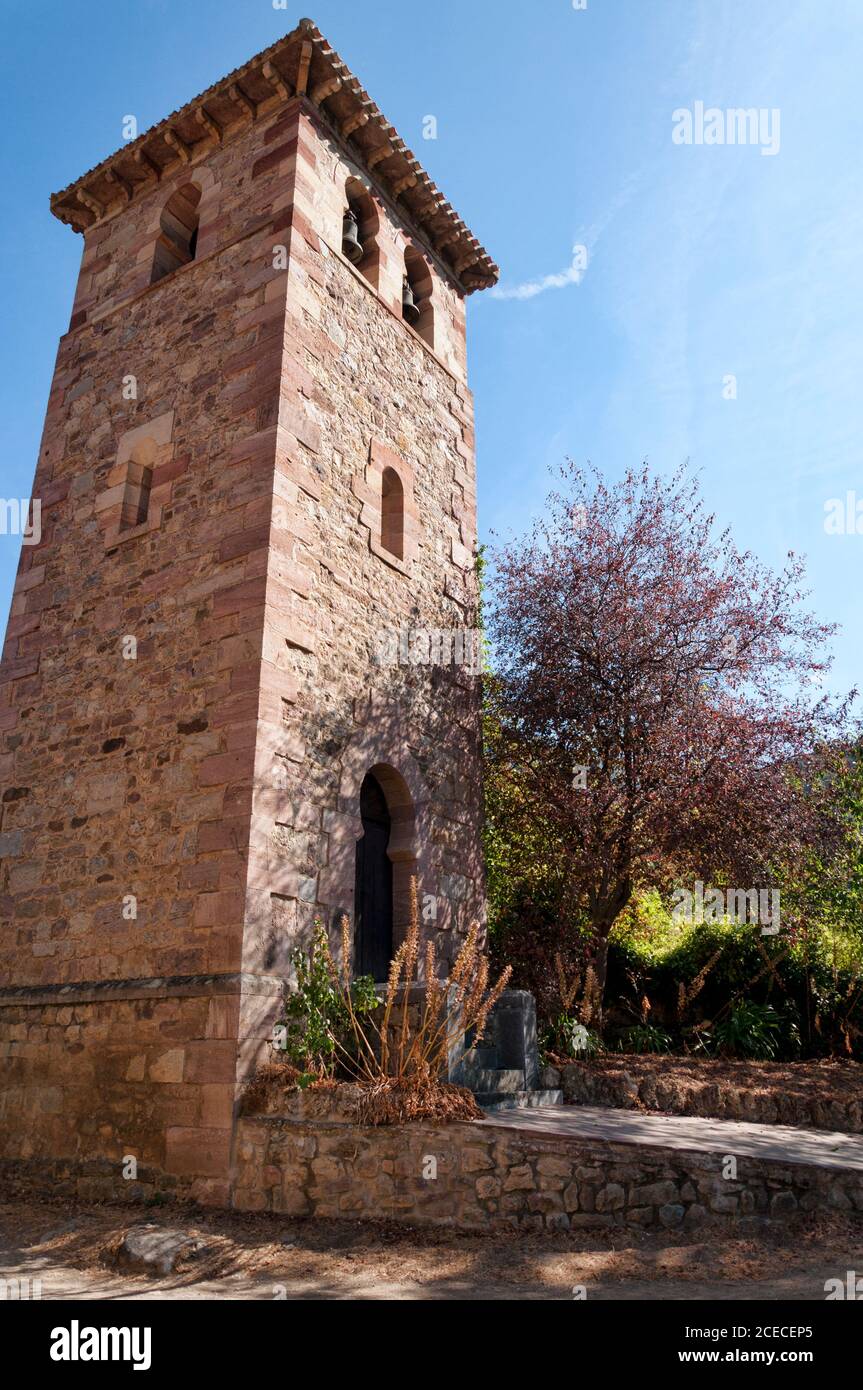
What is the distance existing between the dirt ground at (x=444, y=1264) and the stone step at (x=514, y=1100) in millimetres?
1293

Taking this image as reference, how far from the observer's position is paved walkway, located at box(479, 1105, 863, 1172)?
5.31 metres

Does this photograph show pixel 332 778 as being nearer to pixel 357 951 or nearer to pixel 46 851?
pixel 357 951

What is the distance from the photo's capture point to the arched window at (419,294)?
11023 mm

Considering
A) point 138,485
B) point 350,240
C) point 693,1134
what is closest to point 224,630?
point 138,485

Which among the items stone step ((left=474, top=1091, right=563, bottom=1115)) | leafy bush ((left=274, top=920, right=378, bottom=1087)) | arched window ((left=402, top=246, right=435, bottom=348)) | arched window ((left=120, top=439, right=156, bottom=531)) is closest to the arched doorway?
leafy bush ((left=274, top=920, right=378, bottom=1087))

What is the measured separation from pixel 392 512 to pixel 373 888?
3.70 metres

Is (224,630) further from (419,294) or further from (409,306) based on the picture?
(419,294)

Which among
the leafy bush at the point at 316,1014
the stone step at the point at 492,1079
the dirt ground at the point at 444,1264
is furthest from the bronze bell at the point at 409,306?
the dirt ground at the point at 444,1264

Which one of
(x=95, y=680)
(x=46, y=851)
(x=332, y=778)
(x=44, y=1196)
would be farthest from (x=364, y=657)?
(x=44, y=1196)

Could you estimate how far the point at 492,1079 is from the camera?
6.93 meters

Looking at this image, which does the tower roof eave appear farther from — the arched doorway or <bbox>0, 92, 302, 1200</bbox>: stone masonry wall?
the arched doorway

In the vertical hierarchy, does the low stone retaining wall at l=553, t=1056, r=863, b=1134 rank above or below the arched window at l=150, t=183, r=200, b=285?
below

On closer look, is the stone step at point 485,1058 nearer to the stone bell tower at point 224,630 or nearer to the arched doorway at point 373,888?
the arched doorway at point 373,888

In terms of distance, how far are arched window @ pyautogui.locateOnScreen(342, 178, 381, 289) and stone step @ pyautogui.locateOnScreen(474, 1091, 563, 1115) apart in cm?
801
